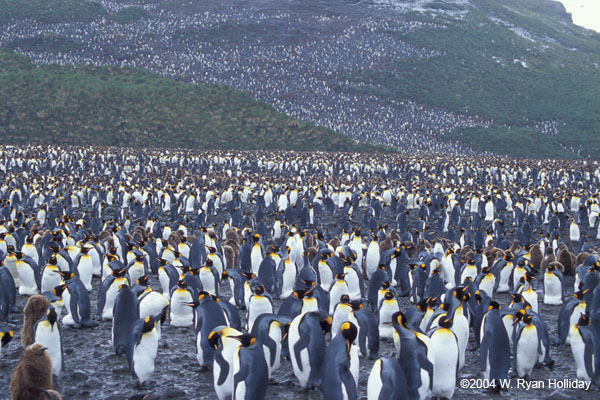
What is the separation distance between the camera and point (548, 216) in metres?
17.3

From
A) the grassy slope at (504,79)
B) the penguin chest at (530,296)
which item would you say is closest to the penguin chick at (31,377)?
the penguin chest at (530,296)

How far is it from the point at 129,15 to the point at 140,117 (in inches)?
1568

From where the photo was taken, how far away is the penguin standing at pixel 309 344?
17.9 feet

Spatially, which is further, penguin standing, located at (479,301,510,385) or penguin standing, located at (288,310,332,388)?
penguin standing, located at (479,301,510,385)

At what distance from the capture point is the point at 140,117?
42.1 m

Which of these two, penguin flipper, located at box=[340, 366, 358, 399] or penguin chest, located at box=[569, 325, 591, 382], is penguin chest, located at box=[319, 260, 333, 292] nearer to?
penguin chest, located at box=[569, 325, 591, 382]

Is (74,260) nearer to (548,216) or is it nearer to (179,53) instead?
(548,216)

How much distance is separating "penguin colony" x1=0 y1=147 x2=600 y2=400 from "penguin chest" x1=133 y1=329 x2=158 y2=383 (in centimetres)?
1

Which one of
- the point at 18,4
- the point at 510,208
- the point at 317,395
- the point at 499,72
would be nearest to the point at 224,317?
the point at 317,395

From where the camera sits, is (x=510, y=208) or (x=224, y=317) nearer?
(x=224, y=317)

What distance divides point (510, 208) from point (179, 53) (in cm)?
5367

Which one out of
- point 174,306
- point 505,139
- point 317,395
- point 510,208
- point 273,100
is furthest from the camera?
point 273,100

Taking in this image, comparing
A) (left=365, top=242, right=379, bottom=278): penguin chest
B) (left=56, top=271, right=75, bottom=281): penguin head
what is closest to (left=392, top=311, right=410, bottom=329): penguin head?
(left=56, top=271, right=75, bottom=281): penguin head

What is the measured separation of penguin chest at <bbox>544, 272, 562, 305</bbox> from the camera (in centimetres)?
902
